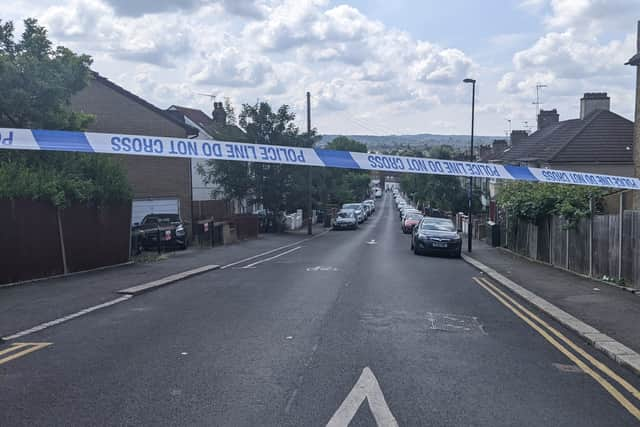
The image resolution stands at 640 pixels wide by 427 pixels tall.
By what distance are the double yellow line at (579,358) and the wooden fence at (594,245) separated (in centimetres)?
325

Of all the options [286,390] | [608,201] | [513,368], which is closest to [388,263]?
[608,201]

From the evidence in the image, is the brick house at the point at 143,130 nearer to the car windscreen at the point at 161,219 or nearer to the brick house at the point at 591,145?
the car windscreen at the point at 161,219

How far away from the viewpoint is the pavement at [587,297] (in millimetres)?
9305

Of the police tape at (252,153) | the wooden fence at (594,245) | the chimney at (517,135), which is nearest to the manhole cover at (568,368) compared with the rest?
the wooden fence at (594,245)

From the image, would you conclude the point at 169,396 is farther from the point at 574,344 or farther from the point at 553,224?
the point at 553,224

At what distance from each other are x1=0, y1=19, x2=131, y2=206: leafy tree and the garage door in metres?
14.1

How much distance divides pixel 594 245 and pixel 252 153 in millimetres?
9008

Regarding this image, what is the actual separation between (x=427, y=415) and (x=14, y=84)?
15.4 metres

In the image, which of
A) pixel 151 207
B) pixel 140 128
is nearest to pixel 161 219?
pixel 151 207

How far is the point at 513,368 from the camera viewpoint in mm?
7129

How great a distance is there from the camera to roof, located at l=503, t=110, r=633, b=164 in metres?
34.2

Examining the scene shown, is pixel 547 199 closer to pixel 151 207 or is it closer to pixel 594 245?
pixel 594 245

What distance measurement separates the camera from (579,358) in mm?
7684

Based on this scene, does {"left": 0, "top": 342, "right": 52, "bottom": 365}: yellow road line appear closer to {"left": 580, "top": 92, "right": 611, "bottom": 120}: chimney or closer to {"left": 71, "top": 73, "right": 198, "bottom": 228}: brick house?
{"left": 71, "top": 73, "right": 198, "bottom": 228}: brick house
